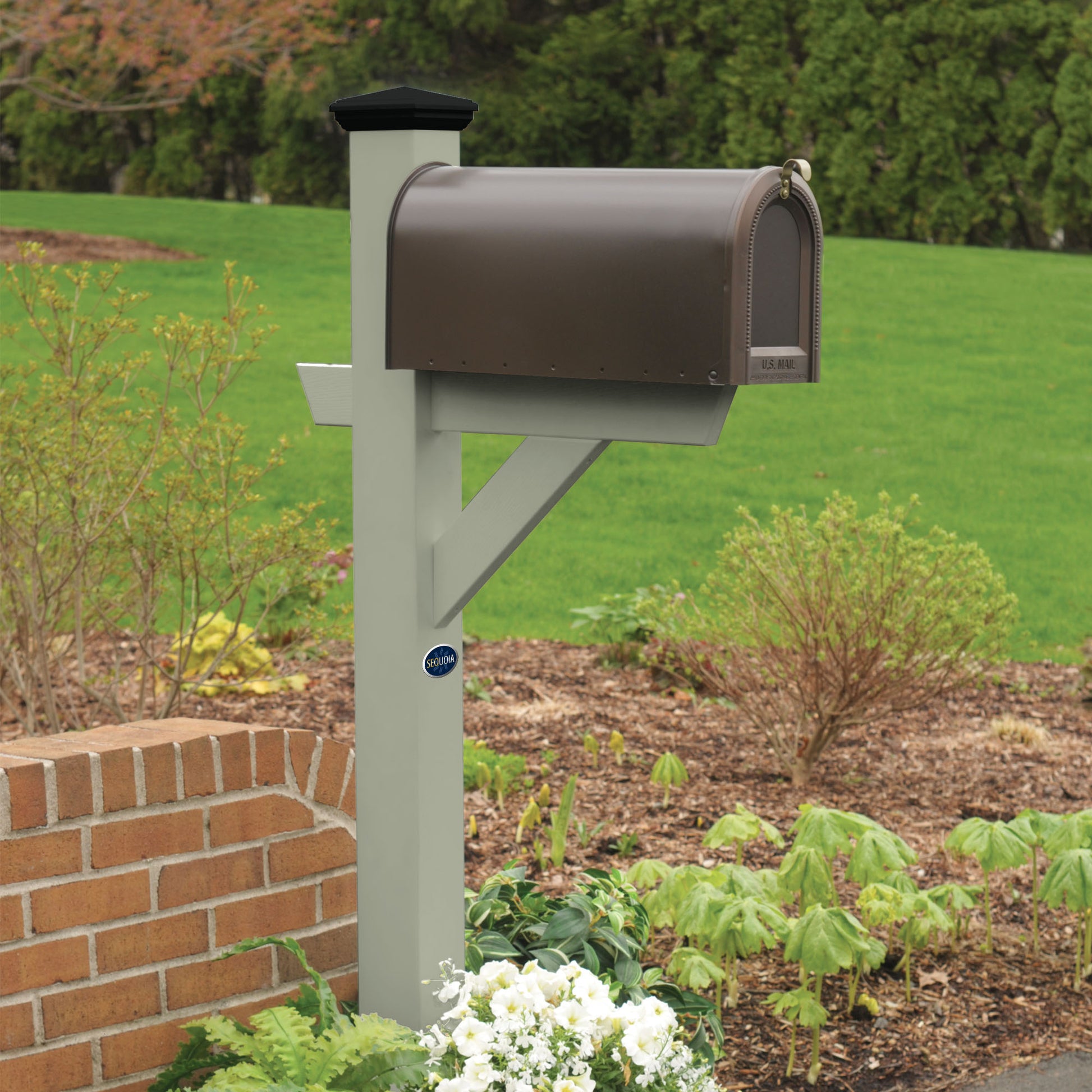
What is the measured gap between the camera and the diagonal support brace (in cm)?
237

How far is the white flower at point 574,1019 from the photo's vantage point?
245cm

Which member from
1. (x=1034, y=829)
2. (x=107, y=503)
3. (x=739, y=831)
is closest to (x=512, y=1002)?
(x=739, y=831)

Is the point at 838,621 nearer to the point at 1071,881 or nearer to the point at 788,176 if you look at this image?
the point at 1071,881

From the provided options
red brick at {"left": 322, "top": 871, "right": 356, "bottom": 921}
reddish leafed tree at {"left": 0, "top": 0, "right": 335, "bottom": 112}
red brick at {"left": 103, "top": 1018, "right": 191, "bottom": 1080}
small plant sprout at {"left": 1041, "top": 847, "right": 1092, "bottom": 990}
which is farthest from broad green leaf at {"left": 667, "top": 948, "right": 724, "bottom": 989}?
reddish leafed tree at {"left": 0, "top": 0, "right": 335, "bottom": 112}

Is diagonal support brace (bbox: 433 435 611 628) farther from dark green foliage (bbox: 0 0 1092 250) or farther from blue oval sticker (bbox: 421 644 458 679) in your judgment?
dark green foliage (bbox: 0 0 1092 250)

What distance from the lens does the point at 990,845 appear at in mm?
3486

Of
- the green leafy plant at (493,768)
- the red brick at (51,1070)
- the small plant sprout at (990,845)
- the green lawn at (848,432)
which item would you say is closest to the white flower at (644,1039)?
the red brick at (51,1070)

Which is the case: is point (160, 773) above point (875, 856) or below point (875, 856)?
above

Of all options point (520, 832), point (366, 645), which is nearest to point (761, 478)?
point (520, 832)

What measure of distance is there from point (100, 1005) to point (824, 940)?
152 centimetres

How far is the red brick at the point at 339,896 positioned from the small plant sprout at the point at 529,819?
1294 millimetres

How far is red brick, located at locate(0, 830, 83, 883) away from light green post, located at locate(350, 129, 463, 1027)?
0.51m

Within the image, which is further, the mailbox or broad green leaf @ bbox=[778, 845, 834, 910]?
broad green leaf @ bbox=[778, 845, 834, 910]

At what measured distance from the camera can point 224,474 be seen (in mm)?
4469
